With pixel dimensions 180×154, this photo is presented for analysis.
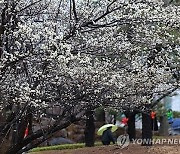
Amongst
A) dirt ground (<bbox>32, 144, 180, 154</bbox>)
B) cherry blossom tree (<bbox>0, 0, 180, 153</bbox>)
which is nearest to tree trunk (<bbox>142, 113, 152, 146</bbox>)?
dirt ground (<bbox>32, 144, 180, 154</bbox>)

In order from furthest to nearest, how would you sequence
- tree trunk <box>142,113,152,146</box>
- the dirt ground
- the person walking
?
the person walking
tree trunk <box>142,113,152,146</box>
the dirt ground

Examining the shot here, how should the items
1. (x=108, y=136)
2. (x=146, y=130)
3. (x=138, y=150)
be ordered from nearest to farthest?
1. (x=138, y=150)
2. (x=146, y=130)
3. (x=108, y=136)

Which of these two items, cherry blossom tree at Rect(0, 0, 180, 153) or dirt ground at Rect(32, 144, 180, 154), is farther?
dirt ground at Rect(32, 144, 180, 154)

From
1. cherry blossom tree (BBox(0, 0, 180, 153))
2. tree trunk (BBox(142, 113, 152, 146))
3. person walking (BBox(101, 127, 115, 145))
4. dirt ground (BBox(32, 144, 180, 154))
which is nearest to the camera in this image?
cherry blossom tree (BBox(0, 0, 180, 153))

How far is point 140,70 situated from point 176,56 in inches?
169

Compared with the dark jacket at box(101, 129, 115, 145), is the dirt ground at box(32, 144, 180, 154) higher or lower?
lower

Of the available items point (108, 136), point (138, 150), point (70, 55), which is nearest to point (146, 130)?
point (108, 136)

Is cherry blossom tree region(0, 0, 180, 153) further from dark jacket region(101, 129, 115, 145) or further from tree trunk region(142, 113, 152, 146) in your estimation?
dark jacket region(101, 129, 115, 145)

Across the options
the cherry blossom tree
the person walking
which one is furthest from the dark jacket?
the cherry blossom tree

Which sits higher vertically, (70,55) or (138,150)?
(70,55)

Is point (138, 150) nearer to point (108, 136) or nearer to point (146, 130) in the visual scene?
point (146, 130)

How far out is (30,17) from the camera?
7.88 m

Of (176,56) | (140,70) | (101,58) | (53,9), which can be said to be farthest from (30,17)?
(176,56)

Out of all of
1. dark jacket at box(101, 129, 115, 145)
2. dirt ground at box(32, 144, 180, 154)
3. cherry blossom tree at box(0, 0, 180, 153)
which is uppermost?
cherry blossom tree at box(0, 0, 180, 153)
